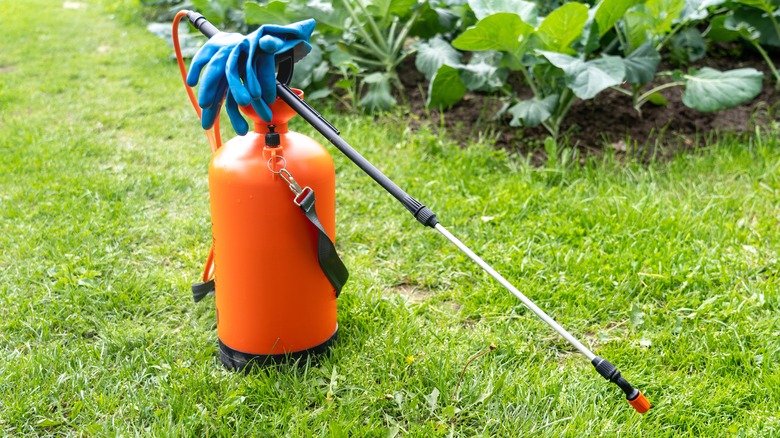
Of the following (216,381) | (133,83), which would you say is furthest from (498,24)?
(133,83)

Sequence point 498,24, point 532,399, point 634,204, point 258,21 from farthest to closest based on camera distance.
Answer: point 258,21
point 498,24
point 634,204
point 532,399

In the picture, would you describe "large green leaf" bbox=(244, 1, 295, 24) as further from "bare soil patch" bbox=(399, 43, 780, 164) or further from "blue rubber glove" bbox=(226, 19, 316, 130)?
"blue rubber glove" bbox=(226, 19, 316, 130)

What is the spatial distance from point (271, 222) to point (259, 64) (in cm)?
44

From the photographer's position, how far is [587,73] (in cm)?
331

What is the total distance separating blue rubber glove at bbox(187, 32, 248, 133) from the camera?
1854 mm

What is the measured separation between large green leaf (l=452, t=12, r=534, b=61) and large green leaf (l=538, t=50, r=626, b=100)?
0.15 metres

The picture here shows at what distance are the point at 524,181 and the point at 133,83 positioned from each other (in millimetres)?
3665

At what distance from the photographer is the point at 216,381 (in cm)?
211

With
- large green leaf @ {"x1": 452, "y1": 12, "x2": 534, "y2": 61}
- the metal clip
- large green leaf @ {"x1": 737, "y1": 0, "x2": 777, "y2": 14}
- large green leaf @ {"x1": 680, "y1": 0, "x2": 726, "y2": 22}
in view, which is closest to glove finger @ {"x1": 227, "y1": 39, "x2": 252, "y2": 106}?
the metal clip

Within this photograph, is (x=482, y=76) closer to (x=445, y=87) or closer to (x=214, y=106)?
(x=445, y=87)

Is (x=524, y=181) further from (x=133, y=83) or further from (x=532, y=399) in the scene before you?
(x=133, y=83)

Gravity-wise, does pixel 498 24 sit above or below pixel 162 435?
above

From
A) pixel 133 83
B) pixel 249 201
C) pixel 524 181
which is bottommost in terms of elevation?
pixel 133 83

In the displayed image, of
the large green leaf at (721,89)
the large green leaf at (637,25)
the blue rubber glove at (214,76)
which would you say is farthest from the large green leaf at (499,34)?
the blue rubber glove at (214,76)
